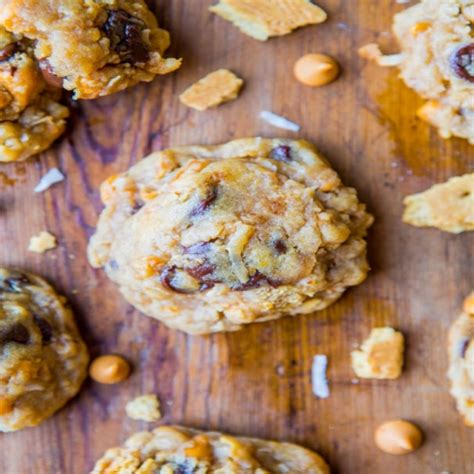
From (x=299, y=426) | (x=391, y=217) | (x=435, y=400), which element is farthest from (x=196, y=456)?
(x=391, y=217)

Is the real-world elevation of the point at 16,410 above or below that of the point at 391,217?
below

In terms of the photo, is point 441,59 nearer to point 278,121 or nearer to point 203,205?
point 278,121

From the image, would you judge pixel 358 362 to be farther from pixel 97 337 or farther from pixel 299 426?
pixel 97 337

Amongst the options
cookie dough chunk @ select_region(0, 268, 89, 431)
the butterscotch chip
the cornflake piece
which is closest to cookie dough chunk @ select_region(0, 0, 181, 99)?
the butterscotch chip

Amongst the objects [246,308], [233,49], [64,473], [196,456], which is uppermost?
[233,49]

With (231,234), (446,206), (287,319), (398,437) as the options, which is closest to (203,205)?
(231,234)

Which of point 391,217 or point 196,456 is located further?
point 391,217

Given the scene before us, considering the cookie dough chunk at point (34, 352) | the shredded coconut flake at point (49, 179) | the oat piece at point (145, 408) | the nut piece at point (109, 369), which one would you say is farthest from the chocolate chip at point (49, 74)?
the oat piece at point (145, 408)

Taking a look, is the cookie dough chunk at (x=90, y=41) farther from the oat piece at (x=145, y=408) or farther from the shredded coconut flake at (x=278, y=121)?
the oat piece at (x=145, y=408)
